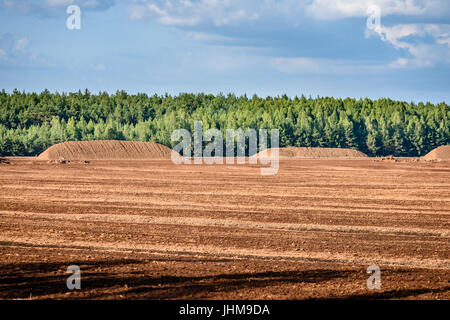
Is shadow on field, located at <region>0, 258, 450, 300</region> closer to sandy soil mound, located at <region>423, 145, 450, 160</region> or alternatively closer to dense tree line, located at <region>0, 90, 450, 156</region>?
sandy soil mound, located at <region>423, 145, 450, 160</region>

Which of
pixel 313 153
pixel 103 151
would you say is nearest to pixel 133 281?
pixel 103 151

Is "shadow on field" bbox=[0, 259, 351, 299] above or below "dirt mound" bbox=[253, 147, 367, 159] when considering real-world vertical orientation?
below

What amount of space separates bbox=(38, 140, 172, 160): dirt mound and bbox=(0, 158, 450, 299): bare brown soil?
160ft

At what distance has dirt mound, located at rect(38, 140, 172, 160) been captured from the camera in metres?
87.2

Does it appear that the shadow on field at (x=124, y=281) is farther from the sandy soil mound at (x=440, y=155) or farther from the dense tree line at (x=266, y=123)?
the dense tree line at (x=266, y=123)

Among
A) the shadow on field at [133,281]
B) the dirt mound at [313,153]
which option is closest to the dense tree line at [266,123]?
the dirt mound at [313,153]

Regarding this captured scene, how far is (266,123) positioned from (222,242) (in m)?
100

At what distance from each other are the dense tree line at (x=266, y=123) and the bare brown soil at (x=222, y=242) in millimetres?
74835

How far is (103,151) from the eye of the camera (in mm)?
91375

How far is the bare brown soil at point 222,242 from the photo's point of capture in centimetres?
1380

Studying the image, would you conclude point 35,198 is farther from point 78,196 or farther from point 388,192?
point 388,192

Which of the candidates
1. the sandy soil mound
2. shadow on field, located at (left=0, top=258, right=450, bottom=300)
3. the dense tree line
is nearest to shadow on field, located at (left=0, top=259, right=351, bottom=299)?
shadow on field, located at (left=0, top=258, right=450, bottom=300)

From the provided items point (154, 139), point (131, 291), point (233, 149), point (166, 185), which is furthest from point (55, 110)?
point (131, 291)
